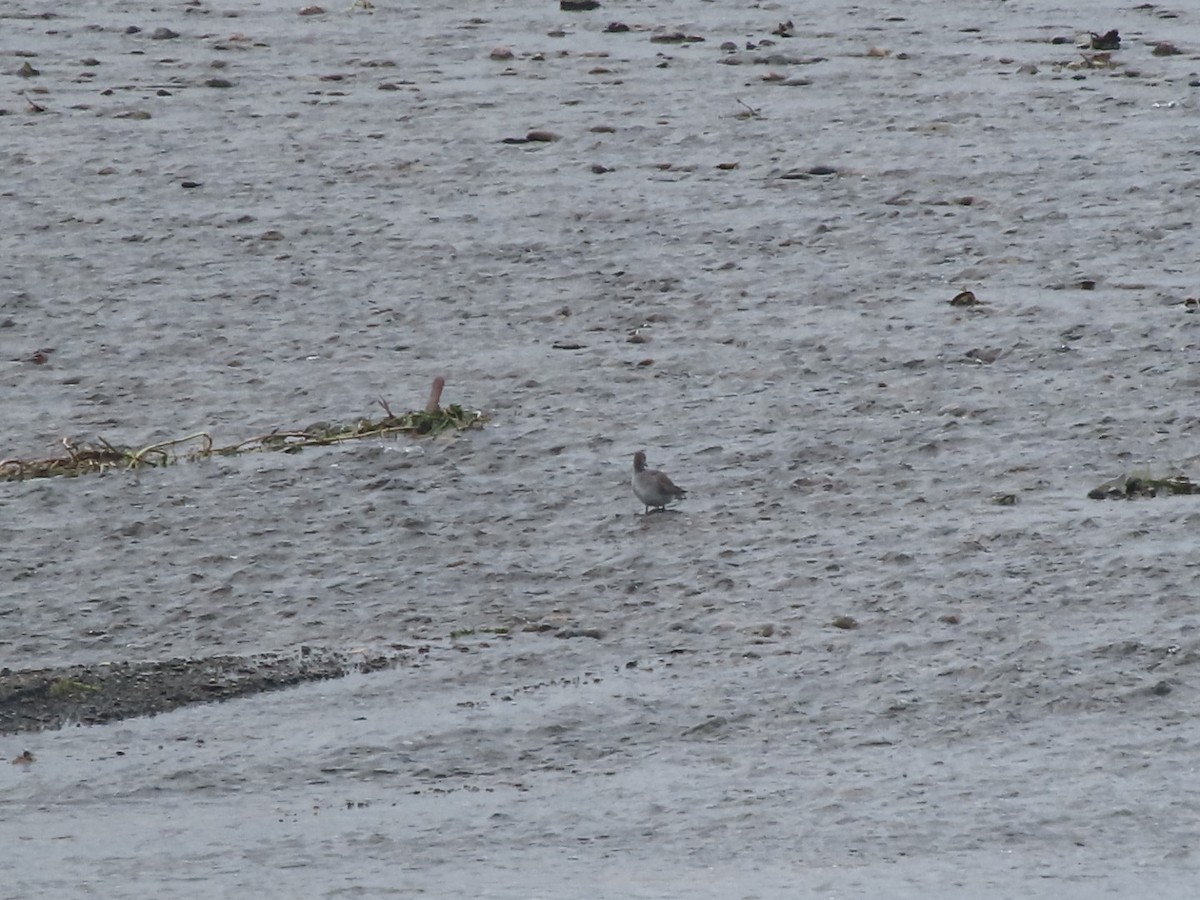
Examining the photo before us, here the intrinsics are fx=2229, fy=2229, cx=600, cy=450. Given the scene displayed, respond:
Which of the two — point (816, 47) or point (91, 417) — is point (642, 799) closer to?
point (91, 417)

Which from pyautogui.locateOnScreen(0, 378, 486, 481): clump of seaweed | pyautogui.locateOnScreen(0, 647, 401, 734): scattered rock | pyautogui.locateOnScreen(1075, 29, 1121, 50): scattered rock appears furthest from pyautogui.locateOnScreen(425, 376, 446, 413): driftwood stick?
pyautogui.locateOnScreen(1075, 29, 1121, 50): scattered rock

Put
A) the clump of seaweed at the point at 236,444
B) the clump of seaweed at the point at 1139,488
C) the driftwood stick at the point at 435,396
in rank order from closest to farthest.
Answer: the clump of seaweed at the point at 1139,488
the clump of seaweed at the point at 236,444
the driftwood stick at the point at 435,396

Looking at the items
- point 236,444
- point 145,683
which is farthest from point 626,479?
point 145,683

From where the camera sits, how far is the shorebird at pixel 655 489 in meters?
7.43

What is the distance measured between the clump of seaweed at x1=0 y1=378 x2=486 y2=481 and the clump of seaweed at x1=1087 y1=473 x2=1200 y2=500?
7.90ft

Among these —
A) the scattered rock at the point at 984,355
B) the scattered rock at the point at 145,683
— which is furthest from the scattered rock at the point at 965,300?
the scattered rock at the point at 145,683

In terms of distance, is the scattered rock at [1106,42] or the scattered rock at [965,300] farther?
the scattered rock at [1106,42]

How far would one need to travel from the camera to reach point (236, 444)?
27.7 ft

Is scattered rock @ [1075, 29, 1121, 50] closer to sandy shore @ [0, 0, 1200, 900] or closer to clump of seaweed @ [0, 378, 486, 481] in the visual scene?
sandy shore @ [0, 0, 1200, 900]

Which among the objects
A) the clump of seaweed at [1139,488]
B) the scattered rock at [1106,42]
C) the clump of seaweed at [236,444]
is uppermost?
the scattered rock at [1106,42]

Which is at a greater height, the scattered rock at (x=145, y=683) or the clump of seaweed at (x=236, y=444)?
the clump of seaweed at (x=236, y=444)

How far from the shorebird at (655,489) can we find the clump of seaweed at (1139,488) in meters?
1.39

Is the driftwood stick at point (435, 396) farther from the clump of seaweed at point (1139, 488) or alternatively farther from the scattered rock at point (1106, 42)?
the scattered rock at point (1106, 42)

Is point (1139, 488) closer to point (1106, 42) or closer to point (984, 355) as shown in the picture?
point (984, 355)
